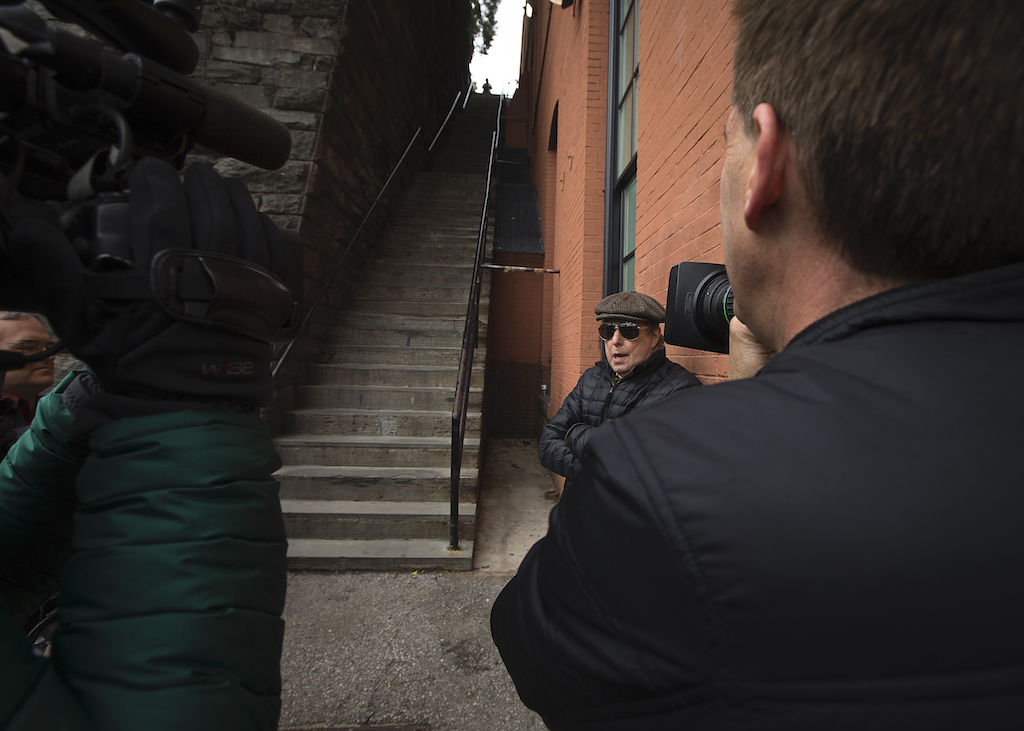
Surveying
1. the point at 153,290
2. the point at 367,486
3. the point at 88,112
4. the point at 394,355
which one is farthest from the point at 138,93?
the point at 394,355

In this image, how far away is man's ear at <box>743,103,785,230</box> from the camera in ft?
1.88

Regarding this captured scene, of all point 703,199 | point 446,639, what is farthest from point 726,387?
point 446,639

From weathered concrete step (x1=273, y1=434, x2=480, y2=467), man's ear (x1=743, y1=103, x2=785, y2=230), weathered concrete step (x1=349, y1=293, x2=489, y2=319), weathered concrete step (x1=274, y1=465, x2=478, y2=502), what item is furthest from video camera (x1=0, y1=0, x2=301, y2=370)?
weathered concrete step (x1=349, y1=293, x2=489, y2=319)

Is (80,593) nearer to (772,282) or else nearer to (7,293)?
(7,293)

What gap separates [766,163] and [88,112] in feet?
2.90

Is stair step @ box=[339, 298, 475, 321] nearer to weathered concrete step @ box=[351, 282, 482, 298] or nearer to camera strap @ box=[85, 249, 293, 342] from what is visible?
weathered concrete step @ box=[351, 282, 482, 298]

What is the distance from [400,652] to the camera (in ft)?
7.55

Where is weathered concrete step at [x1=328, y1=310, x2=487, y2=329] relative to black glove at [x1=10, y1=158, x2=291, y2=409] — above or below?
below

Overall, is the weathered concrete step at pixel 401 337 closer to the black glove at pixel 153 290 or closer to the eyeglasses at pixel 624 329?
the eyeglasses at pixel 624 329

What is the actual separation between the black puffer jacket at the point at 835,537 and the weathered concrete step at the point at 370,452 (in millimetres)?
3483

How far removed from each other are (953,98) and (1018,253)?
167 millimetres

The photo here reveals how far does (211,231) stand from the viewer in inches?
25.1

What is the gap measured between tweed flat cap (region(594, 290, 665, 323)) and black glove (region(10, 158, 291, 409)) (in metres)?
2.04

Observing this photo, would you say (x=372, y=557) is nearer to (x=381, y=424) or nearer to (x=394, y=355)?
(x=381, y=424)
